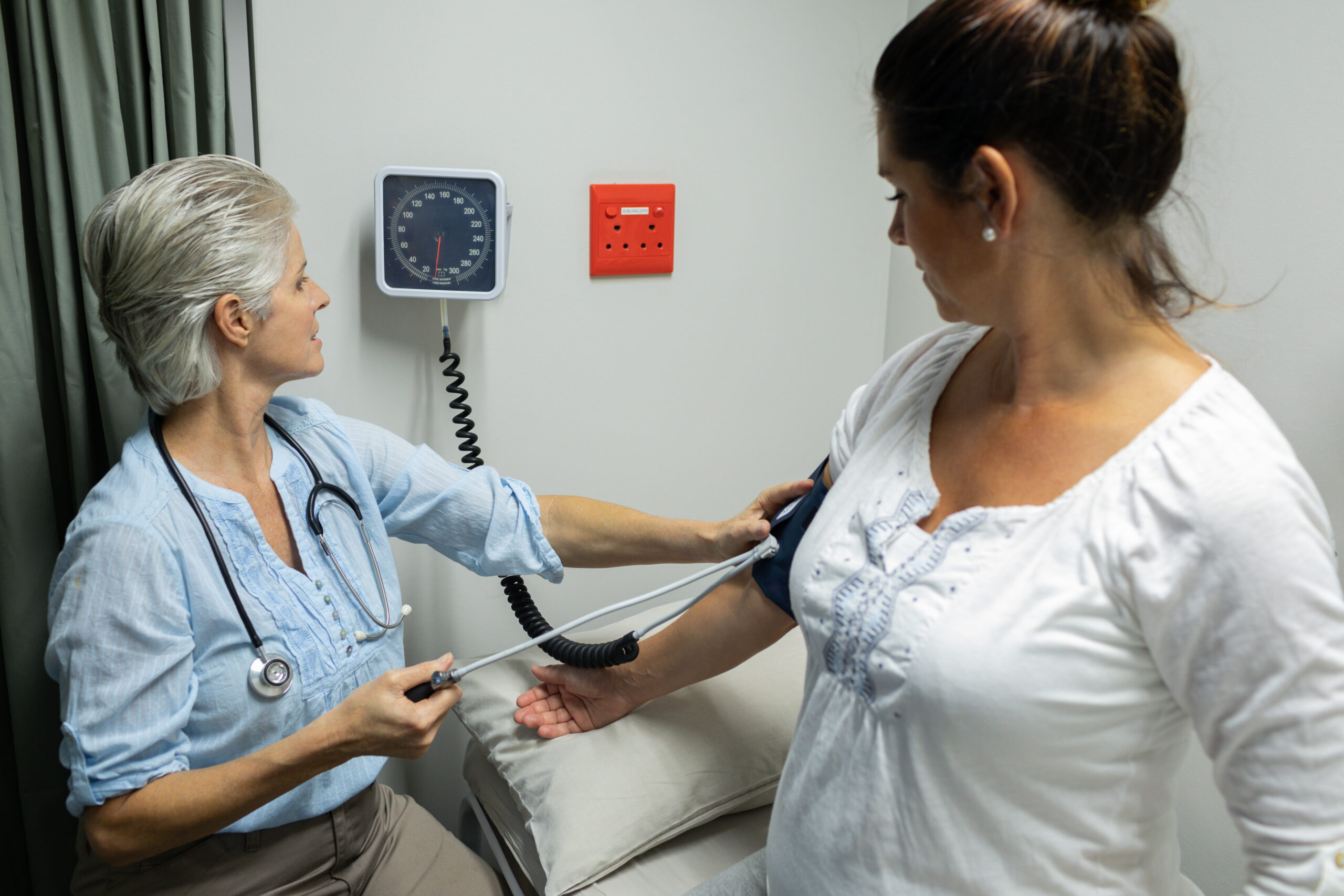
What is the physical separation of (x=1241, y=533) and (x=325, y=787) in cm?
111

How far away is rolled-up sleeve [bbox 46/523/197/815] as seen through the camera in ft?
3.37

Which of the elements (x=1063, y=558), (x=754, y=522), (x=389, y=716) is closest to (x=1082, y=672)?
→ (x=1063, y=558)

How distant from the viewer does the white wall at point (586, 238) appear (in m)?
1.49

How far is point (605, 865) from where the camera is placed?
1299 mm

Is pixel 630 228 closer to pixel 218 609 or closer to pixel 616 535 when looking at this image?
pixel 616 535

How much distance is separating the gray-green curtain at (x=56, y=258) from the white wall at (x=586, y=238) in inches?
5.7

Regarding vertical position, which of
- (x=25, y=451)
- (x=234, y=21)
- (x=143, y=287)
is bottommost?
(x=25, y=451)

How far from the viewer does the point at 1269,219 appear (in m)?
1.35

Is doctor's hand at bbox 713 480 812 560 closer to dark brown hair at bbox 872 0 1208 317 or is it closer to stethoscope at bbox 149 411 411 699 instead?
stethoscope at bbox 149 411 411 699

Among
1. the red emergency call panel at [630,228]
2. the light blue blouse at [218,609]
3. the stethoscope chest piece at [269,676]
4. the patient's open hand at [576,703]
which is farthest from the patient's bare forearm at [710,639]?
the red emergency call panel at [630,228]

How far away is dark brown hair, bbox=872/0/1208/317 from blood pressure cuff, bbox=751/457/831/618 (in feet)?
1.64

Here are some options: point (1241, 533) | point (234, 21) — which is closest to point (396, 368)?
point (234, 21)

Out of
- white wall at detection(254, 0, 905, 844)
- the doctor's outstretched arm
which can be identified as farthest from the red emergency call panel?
the doctor's outstretched arm

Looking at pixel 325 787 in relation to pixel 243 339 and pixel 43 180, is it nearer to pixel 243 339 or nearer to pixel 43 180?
pixel 243 339
